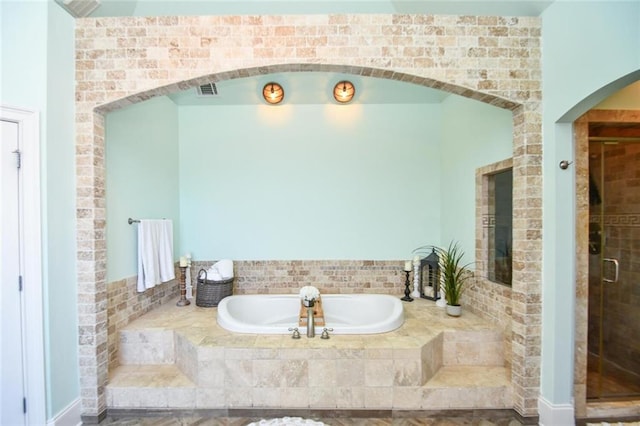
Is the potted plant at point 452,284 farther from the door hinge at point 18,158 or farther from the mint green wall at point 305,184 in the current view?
the door hinge at point 18,158

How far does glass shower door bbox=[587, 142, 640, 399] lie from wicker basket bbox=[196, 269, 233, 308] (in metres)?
3.49

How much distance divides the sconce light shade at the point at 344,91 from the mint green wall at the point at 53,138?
7.96ft

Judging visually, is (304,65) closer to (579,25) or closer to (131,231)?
(579,25)

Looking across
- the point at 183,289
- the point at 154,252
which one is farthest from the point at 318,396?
the point at 154,252

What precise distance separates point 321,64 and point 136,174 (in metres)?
2.20

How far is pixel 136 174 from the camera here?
2.78 m

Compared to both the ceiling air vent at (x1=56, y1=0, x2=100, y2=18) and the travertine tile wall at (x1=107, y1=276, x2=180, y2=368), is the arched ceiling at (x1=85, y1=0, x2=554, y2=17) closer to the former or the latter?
the ceiling air vent at (x1=56, y1=0, x2=100, y2=18)

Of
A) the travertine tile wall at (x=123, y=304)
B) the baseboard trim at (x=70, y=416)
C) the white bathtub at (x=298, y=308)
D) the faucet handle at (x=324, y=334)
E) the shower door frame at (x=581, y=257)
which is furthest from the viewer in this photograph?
the white bathtub at (x=298, y=308)

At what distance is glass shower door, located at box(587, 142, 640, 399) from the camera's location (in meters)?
2.19

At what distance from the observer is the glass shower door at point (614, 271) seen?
2.19 m

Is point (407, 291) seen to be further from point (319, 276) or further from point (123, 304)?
point (123, 304)

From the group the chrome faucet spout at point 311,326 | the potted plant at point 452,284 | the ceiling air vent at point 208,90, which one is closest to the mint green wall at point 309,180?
the ceiling air vent at point 208,90

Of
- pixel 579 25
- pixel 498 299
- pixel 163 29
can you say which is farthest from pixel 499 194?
pixel 163 29

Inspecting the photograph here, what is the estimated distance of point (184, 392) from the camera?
213 centimetres
